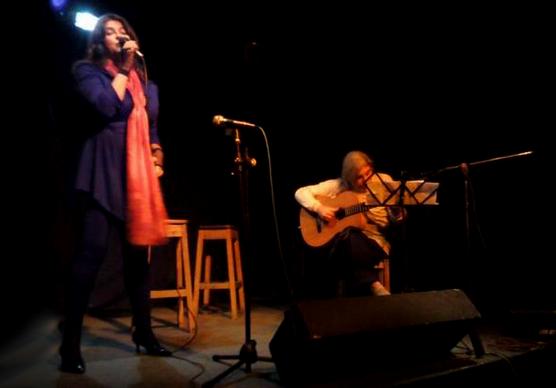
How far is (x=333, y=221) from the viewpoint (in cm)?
338

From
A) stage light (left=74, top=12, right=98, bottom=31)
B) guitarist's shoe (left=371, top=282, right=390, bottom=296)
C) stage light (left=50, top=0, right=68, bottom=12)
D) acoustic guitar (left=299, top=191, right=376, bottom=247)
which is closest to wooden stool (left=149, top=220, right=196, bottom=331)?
acoustic guitar (left=299, top=191, right=376, bottom=247)

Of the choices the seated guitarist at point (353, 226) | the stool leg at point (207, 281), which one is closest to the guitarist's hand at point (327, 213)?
the seated guitarist at point (353, 226)

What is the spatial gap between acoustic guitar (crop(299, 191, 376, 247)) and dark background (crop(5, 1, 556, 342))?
1.58 feet

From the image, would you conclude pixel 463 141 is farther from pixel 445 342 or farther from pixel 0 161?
pixel 0 161

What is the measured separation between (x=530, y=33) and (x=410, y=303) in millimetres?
2778

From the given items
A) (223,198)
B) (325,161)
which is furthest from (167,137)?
(325,161)

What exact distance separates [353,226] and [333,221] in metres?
0.17

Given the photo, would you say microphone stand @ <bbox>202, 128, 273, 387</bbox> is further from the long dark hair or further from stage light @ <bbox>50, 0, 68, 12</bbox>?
stage light @ <bbox>50, 0, 68, 12</bbox>

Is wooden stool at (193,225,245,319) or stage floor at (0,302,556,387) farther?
wooden stool at (193,225,245,319)

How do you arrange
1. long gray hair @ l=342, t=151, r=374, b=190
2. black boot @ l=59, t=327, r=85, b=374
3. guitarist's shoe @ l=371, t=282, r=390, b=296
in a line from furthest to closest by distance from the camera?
long gray hair @ l=342, t=151, r=374, b=190 < guitarist's shoe @ l=371, t=282, r=390, b=296 < black boot @ l=59, t=327, r=85, b=374

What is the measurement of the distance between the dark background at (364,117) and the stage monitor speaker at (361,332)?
1436mm

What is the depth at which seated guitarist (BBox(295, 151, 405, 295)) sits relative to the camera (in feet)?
10.2

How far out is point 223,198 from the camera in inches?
173

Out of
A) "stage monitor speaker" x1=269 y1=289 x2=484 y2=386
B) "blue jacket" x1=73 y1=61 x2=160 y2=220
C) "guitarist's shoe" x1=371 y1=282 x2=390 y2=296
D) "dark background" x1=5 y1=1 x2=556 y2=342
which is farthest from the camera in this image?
"dark background" x1=5 y1=1 x2=556 y2=342
